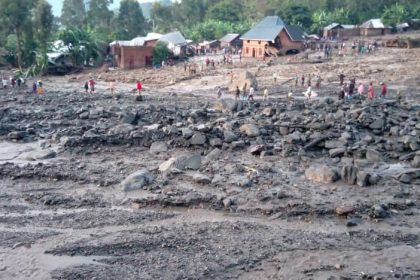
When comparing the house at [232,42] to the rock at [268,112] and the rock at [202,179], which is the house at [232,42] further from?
the rock at [202,179]

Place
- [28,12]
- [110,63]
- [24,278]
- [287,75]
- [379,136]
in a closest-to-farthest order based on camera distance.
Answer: [24,278] → [379,136] → [287,75] → [28,12] → [110,63]

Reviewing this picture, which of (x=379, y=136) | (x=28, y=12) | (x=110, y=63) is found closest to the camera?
(x=379, y=136)

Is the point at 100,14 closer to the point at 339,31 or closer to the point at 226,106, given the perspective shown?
the point at 339,31

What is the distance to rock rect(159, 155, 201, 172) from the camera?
14.3m

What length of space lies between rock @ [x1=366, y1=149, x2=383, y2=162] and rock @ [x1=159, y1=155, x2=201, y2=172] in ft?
16.6

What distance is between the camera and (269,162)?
14.9 metres

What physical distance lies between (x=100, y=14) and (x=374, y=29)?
3304 cm

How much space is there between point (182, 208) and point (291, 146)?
214 inches

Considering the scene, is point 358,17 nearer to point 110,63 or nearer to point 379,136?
point 110,63

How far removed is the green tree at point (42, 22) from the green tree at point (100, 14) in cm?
2245

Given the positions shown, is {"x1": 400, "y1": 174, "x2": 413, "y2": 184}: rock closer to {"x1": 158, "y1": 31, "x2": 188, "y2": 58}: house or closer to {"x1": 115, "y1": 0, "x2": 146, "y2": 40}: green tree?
{"x1": 158, "y1": 31, "x2": 188, "y2": 58}: house

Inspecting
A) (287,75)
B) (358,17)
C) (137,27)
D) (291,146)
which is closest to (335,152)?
(291,146)

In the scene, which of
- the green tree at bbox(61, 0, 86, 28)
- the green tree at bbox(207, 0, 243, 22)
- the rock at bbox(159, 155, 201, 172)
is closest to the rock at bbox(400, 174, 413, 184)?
the rock at bbox(159, 155, 201, 172)

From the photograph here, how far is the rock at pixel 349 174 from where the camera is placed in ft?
43.1
